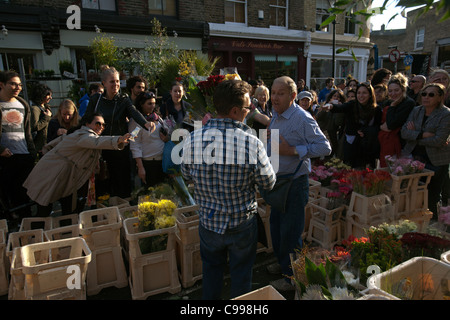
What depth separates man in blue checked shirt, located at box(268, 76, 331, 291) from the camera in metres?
2.63

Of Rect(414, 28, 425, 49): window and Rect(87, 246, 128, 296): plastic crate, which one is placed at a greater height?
Rect(414, 28, 425, 49): window

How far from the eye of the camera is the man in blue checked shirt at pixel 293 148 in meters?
2.63

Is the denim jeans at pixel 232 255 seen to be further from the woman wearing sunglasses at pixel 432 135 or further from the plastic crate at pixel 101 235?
the woman wearing sunglasses at pixel 432 135

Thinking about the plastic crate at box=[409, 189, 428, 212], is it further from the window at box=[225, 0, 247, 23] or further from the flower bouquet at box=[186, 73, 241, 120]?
the window at box=[225, 0, 247, 23]

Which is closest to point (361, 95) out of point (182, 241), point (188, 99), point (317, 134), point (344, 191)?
point (344, 191)

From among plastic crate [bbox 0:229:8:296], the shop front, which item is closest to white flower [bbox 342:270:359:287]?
plastic crate [bbox 0:229:8:296]

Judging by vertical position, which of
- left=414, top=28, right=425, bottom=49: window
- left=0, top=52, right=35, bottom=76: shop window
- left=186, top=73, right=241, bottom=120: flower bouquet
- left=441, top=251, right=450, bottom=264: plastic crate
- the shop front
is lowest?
left=441, top=251, right=450, bottom=264: plastic crate

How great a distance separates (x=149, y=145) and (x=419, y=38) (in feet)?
126

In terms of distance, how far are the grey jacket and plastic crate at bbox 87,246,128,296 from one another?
379 cm

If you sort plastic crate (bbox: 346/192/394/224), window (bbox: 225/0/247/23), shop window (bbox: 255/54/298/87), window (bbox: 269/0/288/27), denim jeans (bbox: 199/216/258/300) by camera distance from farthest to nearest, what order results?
shop window (bbox: 255/54/298/87) → window (bbox: 269/0/288/27) → window (bbox: 225/0/247/23) → plastic crate (bbox: 346/192/394/224) → denim jeans (bbox: 199/216/258/300)

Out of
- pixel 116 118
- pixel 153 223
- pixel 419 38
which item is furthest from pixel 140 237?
pixel 419 38

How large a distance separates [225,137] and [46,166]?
7.89 ft

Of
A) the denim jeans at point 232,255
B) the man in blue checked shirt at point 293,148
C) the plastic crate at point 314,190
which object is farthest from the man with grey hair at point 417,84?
the denim jeans at point 232,255

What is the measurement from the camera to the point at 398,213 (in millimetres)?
3791
